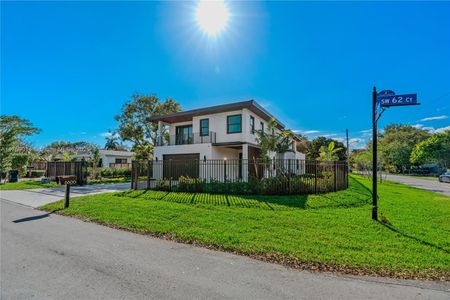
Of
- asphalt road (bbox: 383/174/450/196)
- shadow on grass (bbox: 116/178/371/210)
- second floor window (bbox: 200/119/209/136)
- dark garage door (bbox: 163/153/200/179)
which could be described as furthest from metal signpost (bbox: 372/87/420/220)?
second floor window (bbox: 200/119/209/136)

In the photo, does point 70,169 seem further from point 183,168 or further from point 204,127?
point 183,168

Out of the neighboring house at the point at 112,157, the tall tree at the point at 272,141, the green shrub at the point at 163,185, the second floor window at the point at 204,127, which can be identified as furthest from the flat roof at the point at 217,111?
the neighboring house at the point at 112,157

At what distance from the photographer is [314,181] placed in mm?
11406

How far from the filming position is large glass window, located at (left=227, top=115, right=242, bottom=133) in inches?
701

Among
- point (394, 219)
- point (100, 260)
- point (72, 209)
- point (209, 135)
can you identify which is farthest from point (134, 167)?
point (394, 219)

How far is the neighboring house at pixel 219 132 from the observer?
17531mm

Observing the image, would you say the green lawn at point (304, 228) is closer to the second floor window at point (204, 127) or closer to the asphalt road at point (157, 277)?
the asphalt road at point (157, 277)

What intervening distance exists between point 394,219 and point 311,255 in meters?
4.41

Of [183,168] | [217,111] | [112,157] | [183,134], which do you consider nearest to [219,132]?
[217,111]

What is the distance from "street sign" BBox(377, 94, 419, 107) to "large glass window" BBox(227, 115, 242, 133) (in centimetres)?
1149

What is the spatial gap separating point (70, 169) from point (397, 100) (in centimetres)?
2505

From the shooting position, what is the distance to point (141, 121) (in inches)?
1184

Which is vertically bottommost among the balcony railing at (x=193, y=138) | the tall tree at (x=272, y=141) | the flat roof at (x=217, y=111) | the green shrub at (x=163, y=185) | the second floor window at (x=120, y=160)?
the green shrub at (x=163, y=185)

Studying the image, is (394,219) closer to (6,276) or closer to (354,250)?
(354,250)
